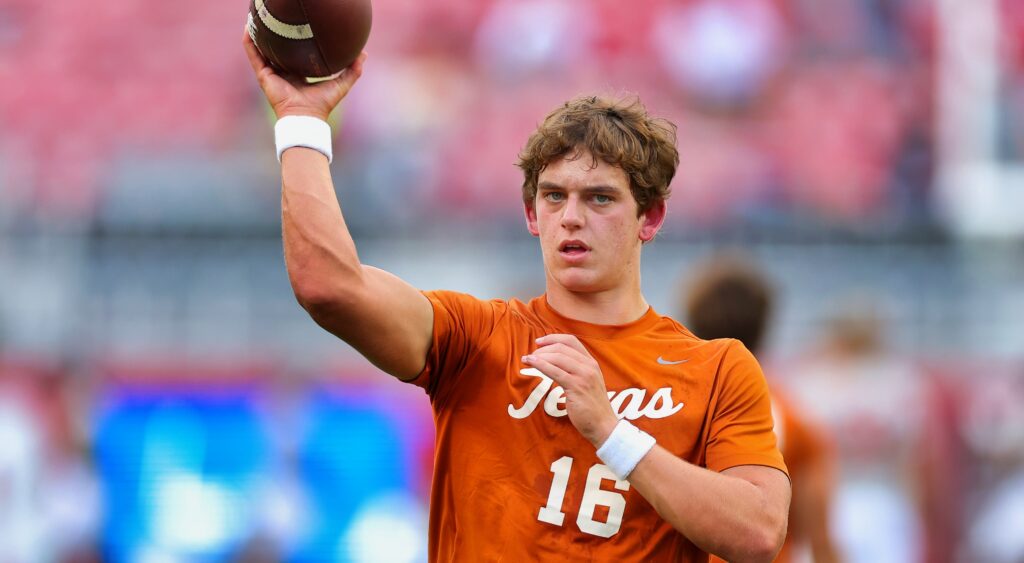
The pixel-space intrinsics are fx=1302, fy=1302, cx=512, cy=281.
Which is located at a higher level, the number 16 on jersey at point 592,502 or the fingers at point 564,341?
the fingers at point 564,341

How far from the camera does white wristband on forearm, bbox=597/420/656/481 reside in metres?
2.62

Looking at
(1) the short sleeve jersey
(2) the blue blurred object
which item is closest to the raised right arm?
(1) the short sleeve jersey

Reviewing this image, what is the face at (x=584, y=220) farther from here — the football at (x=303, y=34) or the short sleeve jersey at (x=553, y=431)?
the football at (x=303, y=34)

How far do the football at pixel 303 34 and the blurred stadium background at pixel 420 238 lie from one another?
4.86m

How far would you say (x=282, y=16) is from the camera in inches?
106

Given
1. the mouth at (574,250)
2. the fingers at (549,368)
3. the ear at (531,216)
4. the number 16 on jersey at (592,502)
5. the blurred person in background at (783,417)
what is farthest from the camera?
the blurred person in background at (783,417)

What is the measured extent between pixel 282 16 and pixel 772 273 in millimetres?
8809

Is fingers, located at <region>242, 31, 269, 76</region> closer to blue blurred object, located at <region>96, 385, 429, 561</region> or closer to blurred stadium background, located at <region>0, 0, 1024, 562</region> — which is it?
blurred stadium background, located at <region>0, 0, 1024, 562</region>

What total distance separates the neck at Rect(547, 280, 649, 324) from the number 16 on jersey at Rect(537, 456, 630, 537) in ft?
1.19

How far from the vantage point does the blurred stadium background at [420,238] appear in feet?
28.1

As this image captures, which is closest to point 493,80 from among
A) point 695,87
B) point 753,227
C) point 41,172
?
point 695,87

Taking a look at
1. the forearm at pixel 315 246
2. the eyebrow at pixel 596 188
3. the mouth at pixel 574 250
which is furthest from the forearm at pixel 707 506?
the forearm at pixel 315 246

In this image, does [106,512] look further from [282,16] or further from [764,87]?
[764,87]

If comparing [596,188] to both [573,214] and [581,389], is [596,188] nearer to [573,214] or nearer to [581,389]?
[573,214]
